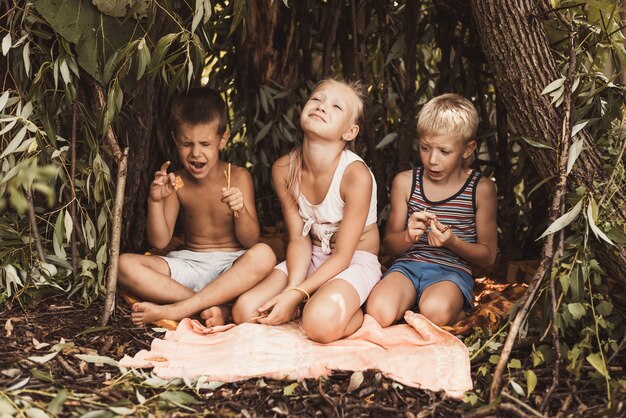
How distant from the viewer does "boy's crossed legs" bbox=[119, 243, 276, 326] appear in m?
2.86

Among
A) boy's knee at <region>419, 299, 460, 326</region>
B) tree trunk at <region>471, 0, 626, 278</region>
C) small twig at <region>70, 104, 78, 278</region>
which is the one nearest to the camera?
tree trunk at <region>471, 0, 626, 278</region>

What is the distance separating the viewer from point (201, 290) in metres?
2.94

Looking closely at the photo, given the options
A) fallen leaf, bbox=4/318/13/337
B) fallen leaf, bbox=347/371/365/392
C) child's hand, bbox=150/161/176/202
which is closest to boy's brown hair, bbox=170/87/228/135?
child's hand, bbox=150/161/176/202

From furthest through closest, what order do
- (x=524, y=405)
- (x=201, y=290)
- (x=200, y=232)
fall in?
1. (x=200, y=232)
2. (x=201, y=290)
3. (x=524, y=405)

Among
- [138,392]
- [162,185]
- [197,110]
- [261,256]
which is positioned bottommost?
[138,392]

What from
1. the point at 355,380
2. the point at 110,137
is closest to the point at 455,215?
the point at 355,380

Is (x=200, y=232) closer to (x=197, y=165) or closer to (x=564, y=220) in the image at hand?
(x=197, y=165)

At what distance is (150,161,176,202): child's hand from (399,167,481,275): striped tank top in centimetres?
96

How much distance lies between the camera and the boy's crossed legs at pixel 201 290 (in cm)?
286

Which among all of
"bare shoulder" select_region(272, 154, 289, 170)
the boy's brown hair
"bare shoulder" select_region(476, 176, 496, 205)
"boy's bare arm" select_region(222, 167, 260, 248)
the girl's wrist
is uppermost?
the boy's brown hair

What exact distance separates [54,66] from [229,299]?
105 cm

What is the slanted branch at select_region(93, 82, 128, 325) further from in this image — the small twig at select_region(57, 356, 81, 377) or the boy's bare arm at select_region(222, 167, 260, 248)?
the boy's bare arm at select_region(222, 167, 260, 248)

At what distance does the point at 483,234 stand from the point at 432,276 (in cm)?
26

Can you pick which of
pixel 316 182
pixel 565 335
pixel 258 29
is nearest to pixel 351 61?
pixel 258 29
